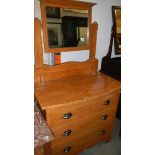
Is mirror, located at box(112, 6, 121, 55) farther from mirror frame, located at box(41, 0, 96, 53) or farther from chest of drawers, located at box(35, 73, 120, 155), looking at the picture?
chest of drawers, located at box(35, 73, 120, 155)

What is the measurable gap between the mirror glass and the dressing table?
32 millimetres

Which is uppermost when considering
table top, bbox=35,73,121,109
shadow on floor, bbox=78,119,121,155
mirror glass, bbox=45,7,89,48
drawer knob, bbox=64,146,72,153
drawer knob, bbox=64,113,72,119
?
mirror glass, bbox=45,7,89,48

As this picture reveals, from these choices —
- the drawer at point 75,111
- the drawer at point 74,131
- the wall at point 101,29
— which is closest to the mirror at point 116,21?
the wall at point 101,29

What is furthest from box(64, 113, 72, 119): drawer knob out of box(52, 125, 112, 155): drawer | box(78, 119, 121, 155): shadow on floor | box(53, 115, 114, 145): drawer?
box(78, 119, 121, 155): shadow on floor

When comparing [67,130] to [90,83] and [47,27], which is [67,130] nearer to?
[90,83]

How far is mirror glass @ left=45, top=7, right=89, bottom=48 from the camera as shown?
1.53 metres

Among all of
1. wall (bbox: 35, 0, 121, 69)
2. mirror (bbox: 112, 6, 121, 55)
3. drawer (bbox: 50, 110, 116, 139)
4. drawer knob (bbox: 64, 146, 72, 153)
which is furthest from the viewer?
mirror (bbox: 112, 6, 121, 55)

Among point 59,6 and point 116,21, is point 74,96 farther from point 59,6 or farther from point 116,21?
point 116,21

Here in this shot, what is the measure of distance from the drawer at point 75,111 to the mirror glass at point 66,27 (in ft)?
2.06

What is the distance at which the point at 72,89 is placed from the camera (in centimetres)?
148

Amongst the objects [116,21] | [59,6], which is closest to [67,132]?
[59,6]

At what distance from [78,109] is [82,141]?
1.39 ft
